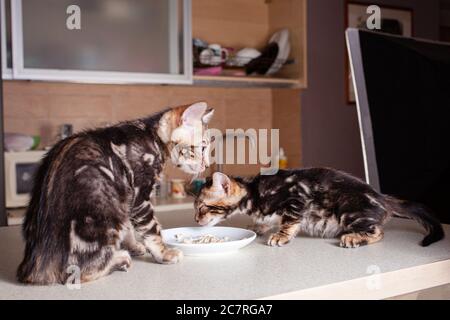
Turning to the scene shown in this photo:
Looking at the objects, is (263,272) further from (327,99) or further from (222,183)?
(327,99)

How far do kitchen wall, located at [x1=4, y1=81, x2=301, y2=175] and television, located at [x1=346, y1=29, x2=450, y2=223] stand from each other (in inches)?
48.3

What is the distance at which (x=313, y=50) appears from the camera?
320cm

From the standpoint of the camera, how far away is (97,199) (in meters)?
0.90

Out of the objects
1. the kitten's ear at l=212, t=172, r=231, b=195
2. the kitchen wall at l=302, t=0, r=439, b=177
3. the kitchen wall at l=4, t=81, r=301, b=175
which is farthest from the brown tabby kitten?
the kitchen wall at l=302, t=0, r=439, b=177

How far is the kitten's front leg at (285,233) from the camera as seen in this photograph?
3.89 ft

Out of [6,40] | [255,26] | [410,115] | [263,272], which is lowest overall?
[263,272]

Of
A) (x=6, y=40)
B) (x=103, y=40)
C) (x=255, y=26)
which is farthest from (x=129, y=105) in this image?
(x=255, y=26)

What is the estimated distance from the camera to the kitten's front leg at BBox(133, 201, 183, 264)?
1015mm

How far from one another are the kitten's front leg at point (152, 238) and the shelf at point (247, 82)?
5.97ft

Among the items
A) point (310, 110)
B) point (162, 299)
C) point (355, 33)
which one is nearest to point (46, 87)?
point (310, 110)

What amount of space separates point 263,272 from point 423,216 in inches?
20.2

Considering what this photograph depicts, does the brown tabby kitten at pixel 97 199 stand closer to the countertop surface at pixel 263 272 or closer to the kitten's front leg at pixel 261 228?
the countertop surface at pixel 263 272

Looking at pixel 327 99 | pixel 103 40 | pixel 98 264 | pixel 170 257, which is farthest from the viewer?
pixel 327 99
